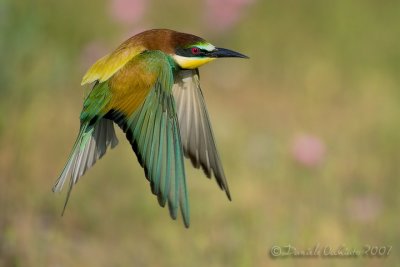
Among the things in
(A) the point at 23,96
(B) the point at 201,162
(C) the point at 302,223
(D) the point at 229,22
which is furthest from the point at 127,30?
(B) the point at 201,162

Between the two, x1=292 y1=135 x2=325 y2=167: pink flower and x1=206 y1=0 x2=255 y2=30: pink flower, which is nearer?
x1=292 y1=135 x2=325 y2=167: pink flower

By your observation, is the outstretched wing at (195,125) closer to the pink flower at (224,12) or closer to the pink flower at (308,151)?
the pink flower at (308,151)

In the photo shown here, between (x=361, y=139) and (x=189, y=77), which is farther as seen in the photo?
(x=361, y=139)

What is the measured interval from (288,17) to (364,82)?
976mm

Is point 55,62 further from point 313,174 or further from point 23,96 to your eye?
point 313,174

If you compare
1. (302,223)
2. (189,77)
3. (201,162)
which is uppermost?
(189,77)

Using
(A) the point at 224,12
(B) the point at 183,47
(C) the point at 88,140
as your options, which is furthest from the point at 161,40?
(A) the point at 224,12

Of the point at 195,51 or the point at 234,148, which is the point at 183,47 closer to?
the point at 195,51

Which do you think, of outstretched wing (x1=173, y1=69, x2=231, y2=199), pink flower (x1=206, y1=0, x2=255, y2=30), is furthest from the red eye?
pink flower (x1=206, y1=0, x2=255, y2=30)

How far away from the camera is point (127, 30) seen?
483cm

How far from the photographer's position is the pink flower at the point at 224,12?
500 cm

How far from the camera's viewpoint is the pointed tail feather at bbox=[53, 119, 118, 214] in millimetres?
2998

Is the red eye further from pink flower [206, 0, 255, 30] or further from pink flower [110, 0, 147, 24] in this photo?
pink flower [206, 0, 255, 30]

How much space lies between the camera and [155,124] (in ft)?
9.49
